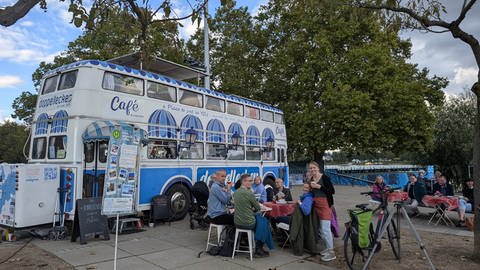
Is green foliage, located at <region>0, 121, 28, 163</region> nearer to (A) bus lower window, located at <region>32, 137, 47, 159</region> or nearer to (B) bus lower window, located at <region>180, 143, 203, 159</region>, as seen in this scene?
(A) bus lower window, located at <region>32, 137, 47, 159</region>

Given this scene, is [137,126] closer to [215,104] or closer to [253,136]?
[215,104]

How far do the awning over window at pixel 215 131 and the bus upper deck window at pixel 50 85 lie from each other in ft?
14.9

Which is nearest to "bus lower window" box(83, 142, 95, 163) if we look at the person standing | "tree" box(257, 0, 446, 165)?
the person standing

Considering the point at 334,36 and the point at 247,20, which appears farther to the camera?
the point at 247,20

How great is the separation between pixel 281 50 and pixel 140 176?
672 inches

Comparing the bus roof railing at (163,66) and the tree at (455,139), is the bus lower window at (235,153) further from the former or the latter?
the tree at (455,139)

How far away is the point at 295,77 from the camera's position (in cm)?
2373

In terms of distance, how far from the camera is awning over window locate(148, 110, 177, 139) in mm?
9734

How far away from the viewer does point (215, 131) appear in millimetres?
11766

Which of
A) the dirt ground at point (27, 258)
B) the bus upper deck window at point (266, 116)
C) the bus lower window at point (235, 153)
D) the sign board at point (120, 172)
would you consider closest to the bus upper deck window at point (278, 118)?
the bus upper deck window at point (266, 116)

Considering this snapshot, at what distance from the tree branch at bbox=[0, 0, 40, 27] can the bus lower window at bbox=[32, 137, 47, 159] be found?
18.5ft

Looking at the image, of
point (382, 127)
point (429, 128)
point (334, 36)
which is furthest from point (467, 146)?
point (334, 36)

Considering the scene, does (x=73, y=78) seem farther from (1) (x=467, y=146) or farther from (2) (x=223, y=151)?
(1) (x=467, y=146)

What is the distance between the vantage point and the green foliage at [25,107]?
29.1m
